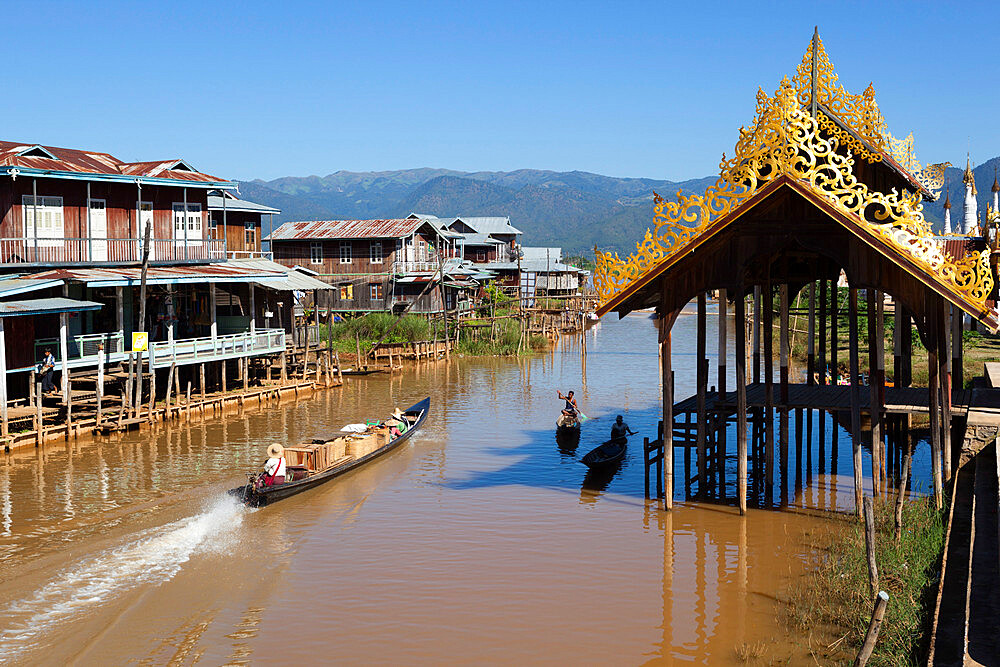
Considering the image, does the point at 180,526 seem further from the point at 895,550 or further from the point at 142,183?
the point at 142,183

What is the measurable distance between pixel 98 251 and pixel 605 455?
18476mm

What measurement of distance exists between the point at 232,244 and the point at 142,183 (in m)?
9.95

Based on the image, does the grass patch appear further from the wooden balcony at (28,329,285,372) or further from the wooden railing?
the wooden railing

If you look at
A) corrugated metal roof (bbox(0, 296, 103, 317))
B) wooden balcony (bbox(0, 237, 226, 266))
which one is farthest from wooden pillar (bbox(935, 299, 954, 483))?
wooden balcony (bbox(0, 237, 226, 266))

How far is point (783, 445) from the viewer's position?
17.5 m

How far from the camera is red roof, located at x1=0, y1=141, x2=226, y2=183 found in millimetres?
28719

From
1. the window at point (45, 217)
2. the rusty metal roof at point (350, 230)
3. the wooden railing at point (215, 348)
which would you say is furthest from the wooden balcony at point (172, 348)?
the rusty metal roof at point (350, 230)

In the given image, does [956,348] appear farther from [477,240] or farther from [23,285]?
[477,240]

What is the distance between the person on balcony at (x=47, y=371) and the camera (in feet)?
84.4

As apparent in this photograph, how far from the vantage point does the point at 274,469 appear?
1834cm

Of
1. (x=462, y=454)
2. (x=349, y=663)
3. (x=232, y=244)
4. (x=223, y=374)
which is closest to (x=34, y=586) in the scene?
(x=349, y=663)

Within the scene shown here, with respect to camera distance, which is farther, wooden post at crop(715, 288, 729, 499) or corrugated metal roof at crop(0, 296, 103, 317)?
corrugated metal roof at crop(0, 296, 103, 317)

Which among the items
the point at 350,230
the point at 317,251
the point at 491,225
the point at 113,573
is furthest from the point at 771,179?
the point at 491,225

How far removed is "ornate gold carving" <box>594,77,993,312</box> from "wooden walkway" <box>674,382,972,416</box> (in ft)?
12.3
